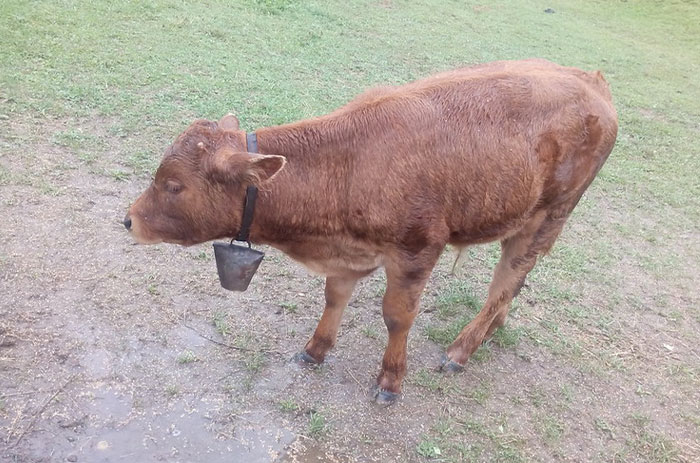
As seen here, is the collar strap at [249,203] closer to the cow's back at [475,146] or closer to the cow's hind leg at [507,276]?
the cow's back at [475,146]

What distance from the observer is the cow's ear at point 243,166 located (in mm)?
2756

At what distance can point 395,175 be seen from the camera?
10.1 ft

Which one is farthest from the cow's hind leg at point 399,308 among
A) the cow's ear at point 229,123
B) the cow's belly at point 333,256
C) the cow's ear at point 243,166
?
the cow's ear at point 229,123

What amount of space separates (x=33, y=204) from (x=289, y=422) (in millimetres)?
2607

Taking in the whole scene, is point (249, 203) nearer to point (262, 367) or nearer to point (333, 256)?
point (333, 256)

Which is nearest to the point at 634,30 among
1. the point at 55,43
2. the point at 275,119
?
the point at 275,119

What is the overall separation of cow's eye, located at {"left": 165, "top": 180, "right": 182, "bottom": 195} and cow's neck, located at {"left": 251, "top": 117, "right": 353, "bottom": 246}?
0.38 m

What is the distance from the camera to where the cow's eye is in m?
2.99

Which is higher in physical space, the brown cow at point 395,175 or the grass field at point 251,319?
the brown cow at point 395,175

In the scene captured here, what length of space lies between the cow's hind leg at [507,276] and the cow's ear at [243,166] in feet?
5.64

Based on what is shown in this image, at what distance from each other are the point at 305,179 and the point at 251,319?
1.26m

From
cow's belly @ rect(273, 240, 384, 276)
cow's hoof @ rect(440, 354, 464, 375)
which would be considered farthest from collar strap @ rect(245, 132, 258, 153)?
cow's hoof @ rect(440, 354, 464, 375)

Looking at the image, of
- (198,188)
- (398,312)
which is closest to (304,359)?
(398,312)

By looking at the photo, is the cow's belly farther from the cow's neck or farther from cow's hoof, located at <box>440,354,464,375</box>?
cow's hoof, located at <box>440,354,464,375</box>
